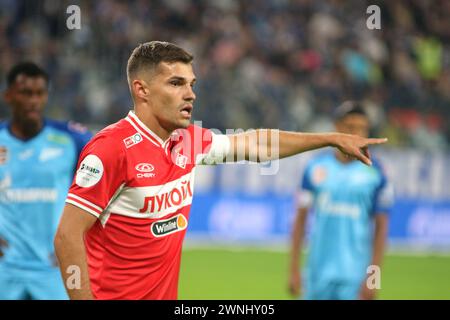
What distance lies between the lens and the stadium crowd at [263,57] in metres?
15.0

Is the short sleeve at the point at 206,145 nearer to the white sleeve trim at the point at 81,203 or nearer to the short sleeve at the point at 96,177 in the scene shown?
the short sleeve at the point at 96,177

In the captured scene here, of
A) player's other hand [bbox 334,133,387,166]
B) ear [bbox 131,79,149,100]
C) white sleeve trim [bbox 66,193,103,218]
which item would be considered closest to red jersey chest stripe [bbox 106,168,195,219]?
white sleeve trim [bbox 66,193,103,218]

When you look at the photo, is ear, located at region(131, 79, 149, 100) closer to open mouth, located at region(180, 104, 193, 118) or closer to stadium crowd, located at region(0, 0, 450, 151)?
open mouth, located at region(180, 104, 193, 118)

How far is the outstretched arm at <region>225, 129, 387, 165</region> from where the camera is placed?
4.43 meters

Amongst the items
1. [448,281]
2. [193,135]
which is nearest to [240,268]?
[448,281]

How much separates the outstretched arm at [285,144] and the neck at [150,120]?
0.49m

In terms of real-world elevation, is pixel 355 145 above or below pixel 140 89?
below

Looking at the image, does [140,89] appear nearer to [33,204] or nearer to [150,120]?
[150,120]

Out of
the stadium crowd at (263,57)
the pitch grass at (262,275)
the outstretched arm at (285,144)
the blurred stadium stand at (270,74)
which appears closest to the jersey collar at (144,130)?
the outstretched arm at (285,144)

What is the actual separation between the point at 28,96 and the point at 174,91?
8.00 feet

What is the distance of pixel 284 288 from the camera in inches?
440

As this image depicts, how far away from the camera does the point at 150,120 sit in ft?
14.9

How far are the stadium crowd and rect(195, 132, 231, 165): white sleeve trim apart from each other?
8.78 m

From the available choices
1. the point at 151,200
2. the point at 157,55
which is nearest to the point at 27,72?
the point at 157,55
